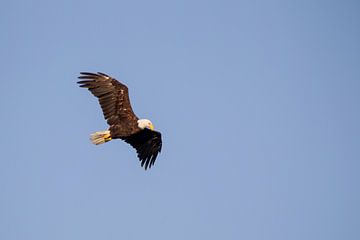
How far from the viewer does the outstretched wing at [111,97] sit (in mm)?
13188

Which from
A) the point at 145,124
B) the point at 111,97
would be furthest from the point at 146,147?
the point at 111,97

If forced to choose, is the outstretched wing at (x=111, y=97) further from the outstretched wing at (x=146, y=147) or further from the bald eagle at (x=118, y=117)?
the outstretched wing at (x=146, y=147)

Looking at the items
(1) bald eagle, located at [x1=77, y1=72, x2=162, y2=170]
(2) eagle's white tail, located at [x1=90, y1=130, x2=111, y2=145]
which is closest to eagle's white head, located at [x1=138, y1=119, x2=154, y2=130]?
(1) bald eagle, located at [x1=77, y1=72, x2=162, y2=170]

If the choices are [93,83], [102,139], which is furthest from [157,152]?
[93,83]

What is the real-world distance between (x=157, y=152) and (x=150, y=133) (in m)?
0.68

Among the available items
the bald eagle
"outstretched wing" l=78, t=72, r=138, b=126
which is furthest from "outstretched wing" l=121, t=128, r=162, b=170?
"outstretched wing" l=78, t=72, r=138, b=126

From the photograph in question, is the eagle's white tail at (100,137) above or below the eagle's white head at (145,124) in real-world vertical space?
below

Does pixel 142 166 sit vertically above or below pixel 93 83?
below

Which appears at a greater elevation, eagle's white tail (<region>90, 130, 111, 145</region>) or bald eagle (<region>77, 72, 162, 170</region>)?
bald eagle (<region>77, 72, 162, 170</region>)

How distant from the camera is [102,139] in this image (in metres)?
13.0

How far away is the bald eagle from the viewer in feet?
42.8

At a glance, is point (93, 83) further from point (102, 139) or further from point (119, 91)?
point (102, 139)

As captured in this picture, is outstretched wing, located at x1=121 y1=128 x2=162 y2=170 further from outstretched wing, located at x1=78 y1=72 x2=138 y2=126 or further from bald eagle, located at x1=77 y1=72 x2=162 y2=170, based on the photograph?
outstretched wing, located at x1=78 y1=72 x2=138 y2=126

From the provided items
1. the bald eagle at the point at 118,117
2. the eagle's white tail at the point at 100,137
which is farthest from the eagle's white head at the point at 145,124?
the eagle's white tail at the point at 100,137
